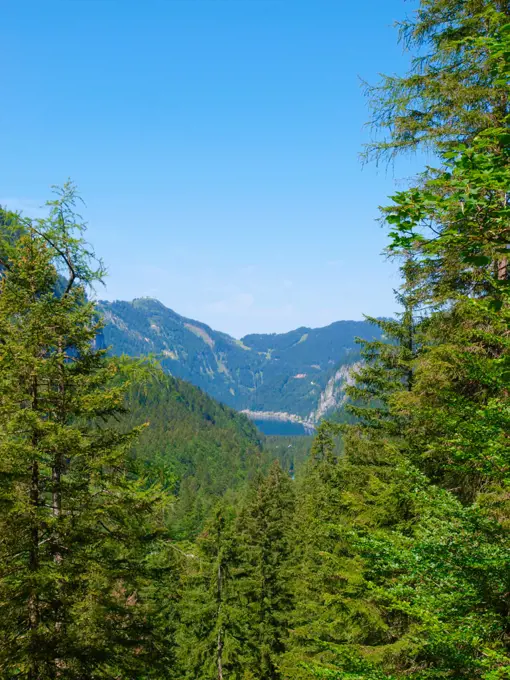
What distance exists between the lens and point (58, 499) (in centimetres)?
821

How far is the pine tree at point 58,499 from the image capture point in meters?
7.08

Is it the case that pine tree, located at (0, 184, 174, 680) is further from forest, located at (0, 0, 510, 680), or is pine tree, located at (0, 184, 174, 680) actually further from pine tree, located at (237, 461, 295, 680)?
pine tree, located at (237, 461, 295, 680)

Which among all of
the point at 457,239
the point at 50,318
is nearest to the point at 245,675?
the point at 50,318

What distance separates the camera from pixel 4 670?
654 centimetres

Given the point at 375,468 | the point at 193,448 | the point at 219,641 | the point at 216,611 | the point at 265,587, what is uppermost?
the point at 375,468

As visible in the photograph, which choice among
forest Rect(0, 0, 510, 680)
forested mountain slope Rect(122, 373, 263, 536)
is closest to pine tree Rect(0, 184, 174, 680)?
forest Rect(0, 0, 510, 680)

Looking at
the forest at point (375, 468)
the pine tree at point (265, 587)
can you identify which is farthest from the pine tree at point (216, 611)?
the forest at point (375, 468)

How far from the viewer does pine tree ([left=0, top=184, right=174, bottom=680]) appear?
7.08m

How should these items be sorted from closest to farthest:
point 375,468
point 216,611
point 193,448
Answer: point 375,468 < point 216,611 < point 193,448

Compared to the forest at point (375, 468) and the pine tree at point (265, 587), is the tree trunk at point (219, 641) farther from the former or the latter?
the forest at point (375, 468)

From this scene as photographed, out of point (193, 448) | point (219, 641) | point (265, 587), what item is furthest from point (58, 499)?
point (193, 448)

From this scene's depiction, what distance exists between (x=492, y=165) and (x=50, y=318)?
25.2 ft

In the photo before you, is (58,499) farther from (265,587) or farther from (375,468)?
(265,587)

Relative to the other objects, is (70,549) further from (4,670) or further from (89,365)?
(89,365)
